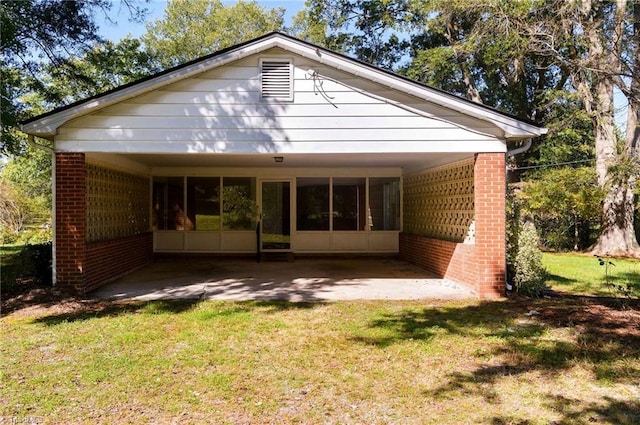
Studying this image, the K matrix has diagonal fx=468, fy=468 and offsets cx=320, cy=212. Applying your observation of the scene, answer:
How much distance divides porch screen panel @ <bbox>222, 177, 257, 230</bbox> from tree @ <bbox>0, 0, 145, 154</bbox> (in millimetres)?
5280

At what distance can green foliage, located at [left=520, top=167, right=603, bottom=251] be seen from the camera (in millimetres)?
17016

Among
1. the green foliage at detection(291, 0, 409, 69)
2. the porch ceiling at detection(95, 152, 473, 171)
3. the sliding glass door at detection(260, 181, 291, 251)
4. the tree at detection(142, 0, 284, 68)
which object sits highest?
the tree at detection(142, 0, 284, 68)

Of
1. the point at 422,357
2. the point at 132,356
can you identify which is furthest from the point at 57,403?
the point at 422,357

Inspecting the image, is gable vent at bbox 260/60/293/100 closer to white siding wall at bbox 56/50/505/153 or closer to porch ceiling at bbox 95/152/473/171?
white siding wall at bbox 56/50/505/153

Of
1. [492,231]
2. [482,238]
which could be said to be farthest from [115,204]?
[492,231]

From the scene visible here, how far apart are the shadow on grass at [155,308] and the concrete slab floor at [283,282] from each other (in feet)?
1.31

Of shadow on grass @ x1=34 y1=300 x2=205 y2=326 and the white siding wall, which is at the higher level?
the white siding wall

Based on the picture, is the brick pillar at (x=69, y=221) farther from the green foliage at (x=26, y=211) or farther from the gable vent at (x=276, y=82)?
the green foliage at (x=26, y=211)

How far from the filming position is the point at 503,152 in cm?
813

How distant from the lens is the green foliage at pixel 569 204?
17.0 meters

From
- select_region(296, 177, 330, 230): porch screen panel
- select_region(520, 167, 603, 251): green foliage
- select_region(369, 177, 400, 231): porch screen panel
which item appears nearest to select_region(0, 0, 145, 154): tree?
select_region(296, 177, 330, 230): porch screen panel

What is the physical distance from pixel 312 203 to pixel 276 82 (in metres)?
6.89

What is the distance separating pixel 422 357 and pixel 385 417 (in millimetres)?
1522

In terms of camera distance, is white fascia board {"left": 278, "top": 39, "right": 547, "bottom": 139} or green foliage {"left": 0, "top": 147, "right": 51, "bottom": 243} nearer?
white fascia board {"left": 278, "top": 39, "right": 547, "bottom": 139}
